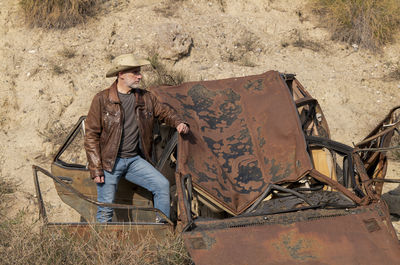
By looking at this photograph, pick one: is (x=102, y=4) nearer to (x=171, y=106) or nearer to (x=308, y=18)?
(x=308, y=18)

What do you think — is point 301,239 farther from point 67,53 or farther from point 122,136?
point 67,53

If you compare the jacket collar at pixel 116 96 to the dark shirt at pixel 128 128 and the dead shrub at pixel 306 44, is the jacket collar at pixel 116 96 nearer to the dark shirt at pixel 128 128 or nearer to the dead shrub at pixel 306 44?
the dark shirt at pixel 128 128

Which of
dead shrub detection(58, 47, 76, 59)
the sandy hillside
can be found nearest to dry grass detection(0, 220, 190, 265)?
the sandy hillside

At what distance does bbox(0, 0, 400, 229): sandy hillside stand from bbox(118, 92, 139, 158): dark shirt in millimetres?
2875

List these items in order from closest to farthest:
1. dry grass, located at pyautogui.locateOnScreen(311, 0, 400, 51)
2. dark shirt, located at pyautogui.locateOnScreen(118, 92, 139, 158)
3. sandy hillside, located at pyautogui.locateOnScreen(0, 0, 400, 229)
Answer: dark shirt, located at pyautogui.locateOnScreen(118, 92, 139, 158) → sandy hillside, located at pyautogui.locateOnScreen(0, 0, 400, 229) → dry grass, located at pyautogui.locateOnScreen(311, 0, 400, 51)

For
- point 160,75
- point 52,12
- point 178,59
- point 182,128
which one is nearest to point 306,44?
point 178,59

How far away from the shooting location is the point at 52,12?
873cm

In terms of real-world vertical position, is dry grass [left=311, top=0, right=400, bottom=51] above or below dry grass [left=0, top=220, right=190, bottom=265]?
above

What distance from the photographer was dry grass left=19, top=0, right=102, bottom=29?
8.64 meters

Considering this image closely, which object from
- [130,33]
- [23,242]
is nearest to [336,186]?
[23,242]

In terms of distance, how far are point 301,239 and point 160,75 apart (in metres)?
5.06

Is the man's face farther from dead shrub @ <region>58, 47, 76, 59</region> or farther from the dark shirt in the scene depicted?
dead shrub @ <region>58, 47, 76, 59</region>

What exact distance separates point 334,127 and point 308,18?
3.43 meters

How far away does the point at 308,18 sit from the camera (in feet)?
32.7
